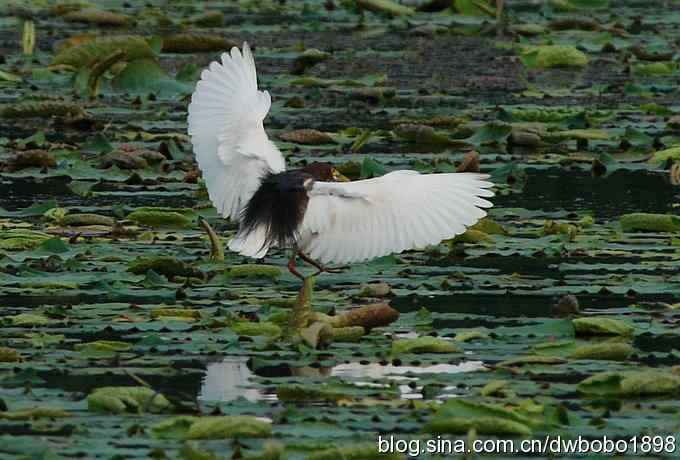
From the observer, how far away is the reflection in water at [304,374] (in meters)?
7.08

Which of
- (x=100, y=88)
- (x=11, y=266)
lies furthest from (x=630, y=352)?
(x=100, y=88)

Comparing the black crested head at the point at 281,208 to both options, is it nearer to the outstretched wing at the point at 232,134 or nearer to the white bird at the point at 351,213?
the white bird at the point at 351,213

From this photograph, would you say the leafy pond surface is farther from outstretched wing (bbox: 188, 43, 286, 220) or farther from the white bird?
outstretched wing (bbox: 188, 43, 286, 220)

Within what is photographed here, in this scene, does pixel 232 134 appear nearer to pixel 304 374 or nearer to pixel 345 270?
pixel 345 270

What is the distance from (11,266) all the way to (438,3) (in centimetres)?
1358

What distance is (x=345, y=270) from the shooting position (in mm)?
9750

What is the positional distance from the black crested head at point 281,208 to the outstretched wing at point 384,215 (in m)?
0.07

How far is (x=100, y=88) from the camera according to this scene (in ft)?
53.7

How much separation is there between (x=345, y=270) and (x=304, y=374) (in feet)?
7.84

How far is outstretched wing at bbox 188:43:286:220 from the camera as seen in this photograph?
9.04m

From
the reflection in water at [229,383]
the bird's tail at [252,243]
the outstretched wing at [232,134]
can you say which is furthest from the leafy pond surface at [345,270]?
the outstretched wing at [232,134]

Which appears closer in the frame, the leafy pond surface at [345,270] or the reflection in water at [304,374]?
the leafy pond surface at [345,270]

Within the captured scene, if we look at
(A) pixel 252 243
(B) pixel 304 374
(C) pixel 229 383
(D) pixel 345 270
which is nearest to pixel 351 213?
(A) pixel 252 243

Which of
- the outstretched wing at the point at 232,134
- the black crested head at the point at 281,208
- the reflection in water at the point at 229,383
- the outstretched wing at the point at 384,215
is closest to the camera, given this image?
the reflection in water at the point at 229,383
